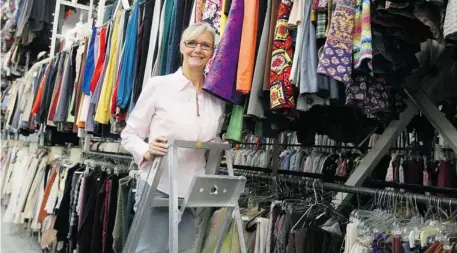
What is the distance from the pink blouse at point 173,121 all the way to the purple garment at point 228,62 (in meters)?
0.10

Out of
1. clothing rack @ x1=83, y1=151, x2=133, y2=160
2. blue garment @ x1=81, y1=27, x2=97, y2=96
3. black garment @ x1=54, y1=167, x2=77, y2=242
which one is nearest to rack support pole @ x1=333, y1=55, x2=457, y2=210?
clothing rack @ x1=83, y1=151, x2=133, y2=160

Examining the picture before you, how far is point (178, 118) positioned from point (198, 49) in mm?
268

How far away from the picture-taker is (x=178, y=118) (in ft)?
4.92

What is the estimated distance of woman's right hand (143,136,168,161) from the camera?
1409 mm

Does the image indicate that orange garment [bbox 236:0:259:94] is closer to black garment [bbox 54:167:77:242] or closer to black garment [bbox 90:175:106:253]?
black garment [bbox 90:175:106:253]

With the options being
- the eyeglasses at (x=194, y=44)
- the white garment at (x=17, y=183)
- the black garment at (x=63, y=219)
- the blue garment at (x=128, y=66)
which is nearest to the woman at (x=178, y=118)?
the eyeglasses at (x=194, y=44)

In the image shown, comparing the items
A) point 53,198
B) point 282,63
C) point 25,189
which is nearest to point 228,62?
point 282,63

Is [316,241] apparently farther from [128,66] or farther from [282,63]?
[128,66]

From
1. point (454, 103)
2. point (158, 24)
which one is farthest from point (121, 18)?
point (454, 103)

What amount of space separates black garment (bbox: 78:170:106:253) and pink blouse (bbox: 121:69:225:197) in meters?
1.32

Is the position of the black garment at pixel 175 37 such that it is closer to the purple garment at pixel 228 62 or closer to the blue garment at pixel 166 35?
the blue garment at pixel 166 35

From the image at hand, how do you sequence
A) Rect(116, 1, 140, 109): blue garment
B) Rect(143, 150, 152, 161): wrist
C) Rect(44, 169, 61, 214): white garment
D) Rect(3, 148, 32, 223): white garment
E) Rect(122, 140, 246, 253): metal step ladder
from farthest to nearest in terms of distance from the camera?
Rect(3, 148, 32, 223): white garment → Rect(44, 169, 61, 214): white garment → Rect(116, 1, 140, 109): blue garment → Rect(143, 150, 152, 161): wrist → Rect(122, 140, 246, 253): metal step ladder

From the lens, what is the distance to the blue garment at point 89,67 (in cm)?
294

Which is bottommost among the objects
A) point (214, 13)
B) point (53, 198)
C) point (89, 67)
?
point (53, 198)
